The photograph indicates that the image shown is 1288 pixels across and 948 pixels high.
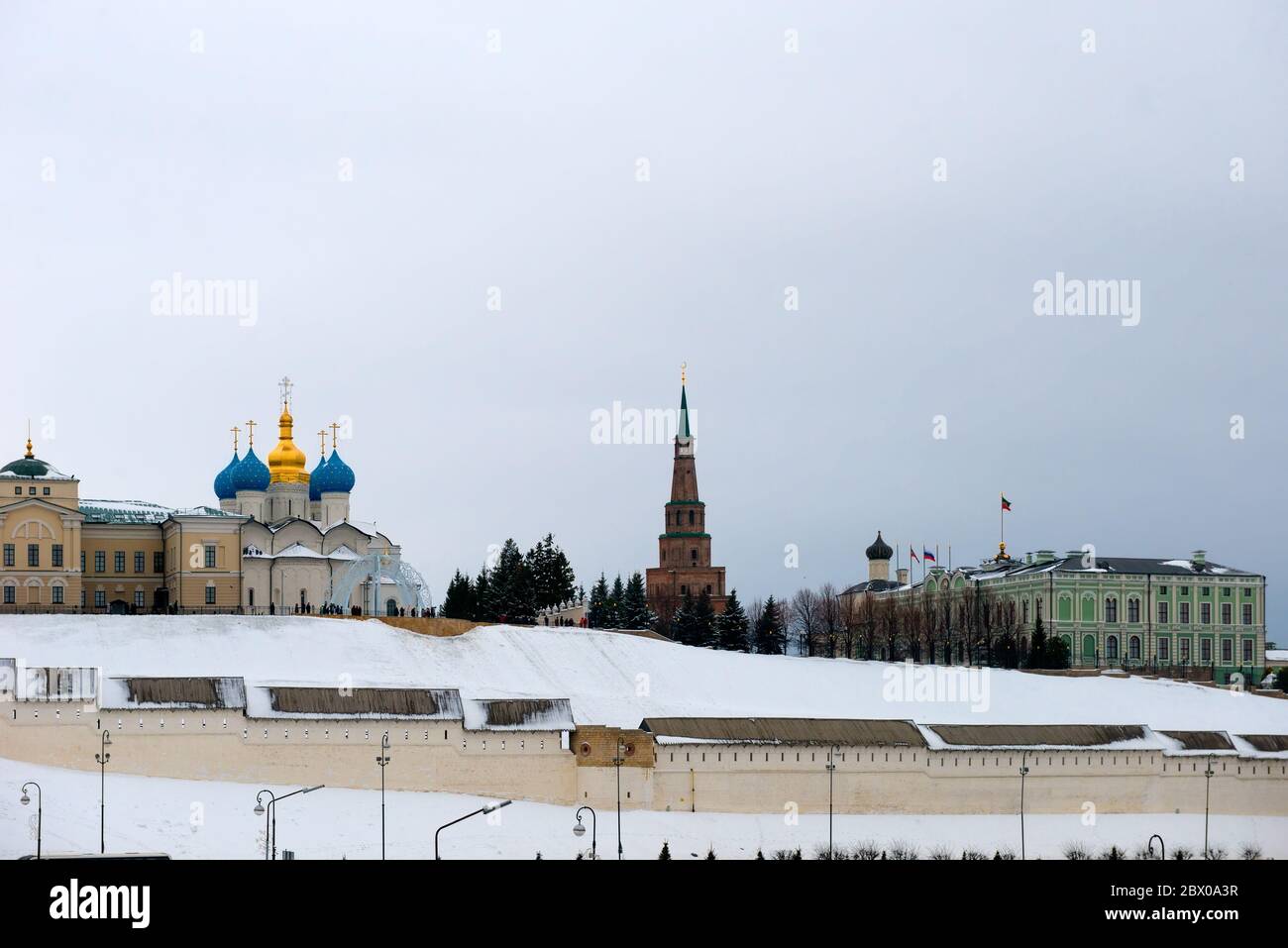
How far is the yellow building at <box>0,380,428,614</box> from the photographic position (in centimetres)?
6369

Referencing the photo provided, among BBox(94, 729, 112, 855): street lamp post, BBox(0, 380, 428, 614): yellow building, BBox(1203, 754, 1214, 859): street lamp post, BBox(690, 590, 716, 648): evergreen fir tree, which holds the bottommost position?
BBox(1203, 754, 1214, 859): street lamp post

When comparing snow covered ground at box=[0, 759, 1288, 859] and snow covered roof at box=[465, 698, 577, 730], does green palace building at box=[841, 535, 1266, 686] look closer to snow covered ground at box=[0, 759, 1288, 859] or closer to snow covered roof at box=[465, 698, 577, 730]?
snow covered ground at box=[0, 759, 1288, 859]

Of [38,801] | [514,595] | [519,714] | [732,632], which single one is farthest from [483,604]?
[38,801]

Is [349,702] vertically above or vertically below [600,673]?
below

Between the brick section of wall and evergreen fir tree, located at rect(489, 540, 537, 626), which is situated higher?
evergreen fir tree, located at rect(489, 540, 537, 626)

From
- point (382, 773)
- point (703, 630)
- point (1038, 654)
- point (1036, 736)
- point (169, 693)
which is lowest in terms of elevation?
point (382, 773)

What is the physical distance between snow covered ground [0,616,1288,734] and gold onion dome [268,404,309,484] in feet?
43.2

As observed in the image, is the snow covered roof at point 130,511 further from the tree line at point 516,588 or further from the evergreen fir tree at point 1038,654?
the evergreen fir tree at point 1038,654

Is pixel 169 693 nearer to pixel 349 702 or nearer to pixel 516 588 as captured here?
pixel 349 702

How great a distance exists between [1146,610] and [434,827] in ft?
165

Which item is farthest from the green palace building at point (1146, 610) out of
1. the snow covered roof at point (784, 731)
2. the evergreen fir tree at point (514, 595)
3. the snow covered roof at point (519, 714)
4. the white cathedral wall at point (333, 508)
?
the snow covered roof at point (519, 714)

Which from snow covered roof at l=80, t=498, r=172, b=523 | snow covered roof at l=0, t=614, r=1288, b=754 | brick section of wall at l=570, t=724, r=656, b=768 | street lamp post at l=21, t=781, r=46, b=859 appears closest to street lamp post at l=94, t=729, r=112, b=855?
street lamp post at l=21, t=781, r=46, b=859

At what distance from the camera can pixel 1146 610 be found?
89.1 m
